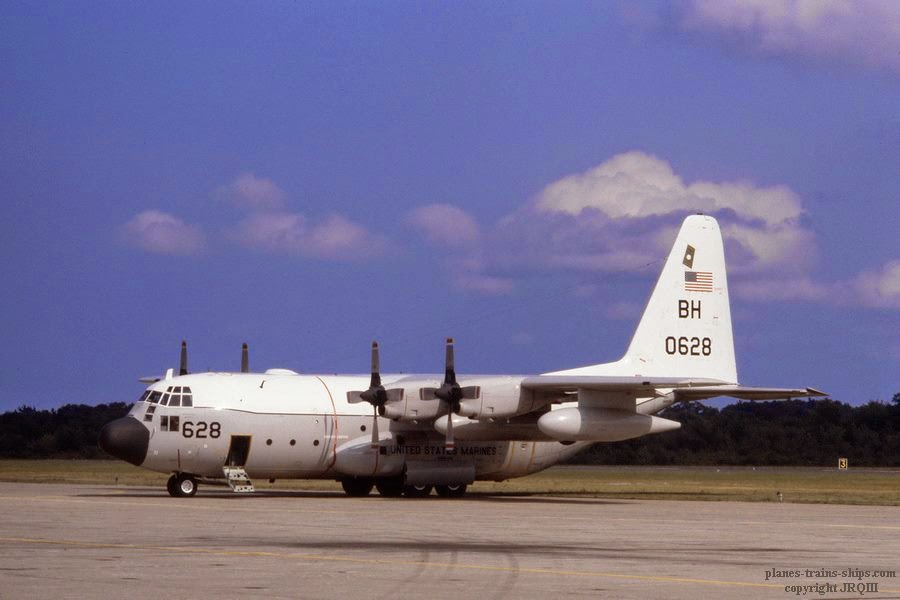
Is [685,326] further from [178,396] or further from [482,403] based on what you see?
[178,396]

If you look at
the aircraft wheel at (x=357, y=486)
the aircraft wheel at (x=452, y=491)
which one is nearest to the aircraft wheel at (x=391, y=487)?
the aircraft wheel at (x=357, y=486)

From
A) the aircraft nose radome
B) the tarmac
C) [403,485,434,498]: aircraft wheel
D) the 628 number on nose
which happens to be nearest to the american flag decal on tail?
the 628 number on nose

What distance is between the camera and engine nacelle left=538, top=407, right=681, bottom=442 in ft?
121

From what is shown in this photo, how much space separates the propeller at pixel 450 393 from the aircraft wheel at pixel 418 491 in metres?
2.15

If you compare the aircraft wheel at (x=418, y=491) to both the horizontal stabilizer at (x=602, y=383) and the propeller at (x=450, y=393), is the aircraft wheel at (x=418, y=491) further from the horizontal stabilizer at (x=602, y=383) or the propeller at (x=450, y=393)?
the horizontal stabilizer at (x=602, y=383)

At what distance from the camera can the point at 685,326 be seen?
42.3 metres

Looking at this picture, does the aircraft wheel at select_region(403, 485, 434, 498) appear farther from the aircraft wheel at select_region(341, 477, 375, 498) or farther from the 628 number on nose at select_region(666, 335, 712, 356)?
the 628 number on nose at select_region(666, 335, 712, 356)

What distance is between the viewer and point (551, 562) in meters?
17.7

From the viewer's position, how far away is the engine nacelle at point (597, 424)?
1451 inches

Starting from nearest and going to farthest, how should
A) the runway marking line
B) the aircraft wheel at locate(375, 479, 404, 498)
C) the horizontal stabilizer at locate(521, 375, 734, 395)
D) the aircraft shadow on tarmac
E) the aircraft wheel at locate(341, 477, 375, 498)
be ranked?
the runway marking line
the horizontal stabilizer at locate(521, 375, 734, 395)
the aircraft shadow on tarmac
the aircraft wheel at locate(375, 479, 404, 498)
the aircraft wheel at locate(341, 477, 375, 498)

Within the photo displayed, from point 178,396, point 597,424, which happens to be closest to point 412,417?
point 597,424

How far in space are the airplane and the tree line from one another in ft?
134

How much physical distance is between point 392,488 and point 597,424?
7103 millimetres

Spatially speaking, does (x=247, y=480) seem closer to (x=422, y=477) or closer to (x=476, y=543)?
(x=422, y=477)
